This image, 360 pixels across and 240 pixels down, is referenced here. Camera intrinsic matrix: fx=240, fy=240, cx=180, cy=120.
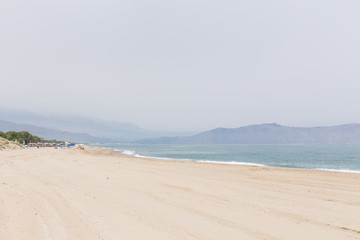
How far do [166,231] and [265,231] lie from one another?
2.28 m

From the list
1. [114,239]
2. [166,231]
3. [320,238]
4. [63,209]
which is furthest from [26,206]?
[320,238]

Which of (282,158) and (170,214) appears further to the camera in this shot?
(282,158)

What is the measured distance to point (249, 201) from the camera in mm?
8648

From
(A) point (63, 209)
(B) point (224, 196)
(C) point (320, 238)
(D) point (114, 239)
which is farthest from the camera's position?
(B) point (224, 196)

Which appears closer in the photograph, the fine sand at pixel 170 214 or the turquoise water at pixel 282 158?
the fine sand at pixel 170 214

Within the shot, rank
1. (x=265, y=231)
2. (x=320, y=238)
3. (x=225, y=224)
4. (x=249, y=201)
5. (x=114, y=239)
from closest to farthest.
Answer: (x=114, y=239)
(x=320, y=238)
(x=265, y=231)
(x=225, y=224)
(x=249, y=201)

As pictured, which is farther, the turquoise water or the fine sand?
the turquoise water

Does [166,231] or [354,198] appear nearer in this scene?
[166,231]

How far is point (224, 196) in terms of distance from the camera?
948cm

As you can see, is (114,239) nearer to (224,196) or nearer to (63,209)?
A: (63,209)

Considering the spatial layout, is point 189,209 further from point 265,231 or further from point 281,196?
point 281,196

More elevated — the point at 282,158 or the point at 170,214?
the point at 170,214

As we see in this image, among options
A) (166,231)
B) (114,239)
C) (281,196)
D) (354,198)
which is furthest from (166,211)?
(354,198)

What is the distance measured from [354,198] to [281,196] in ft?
9.33
